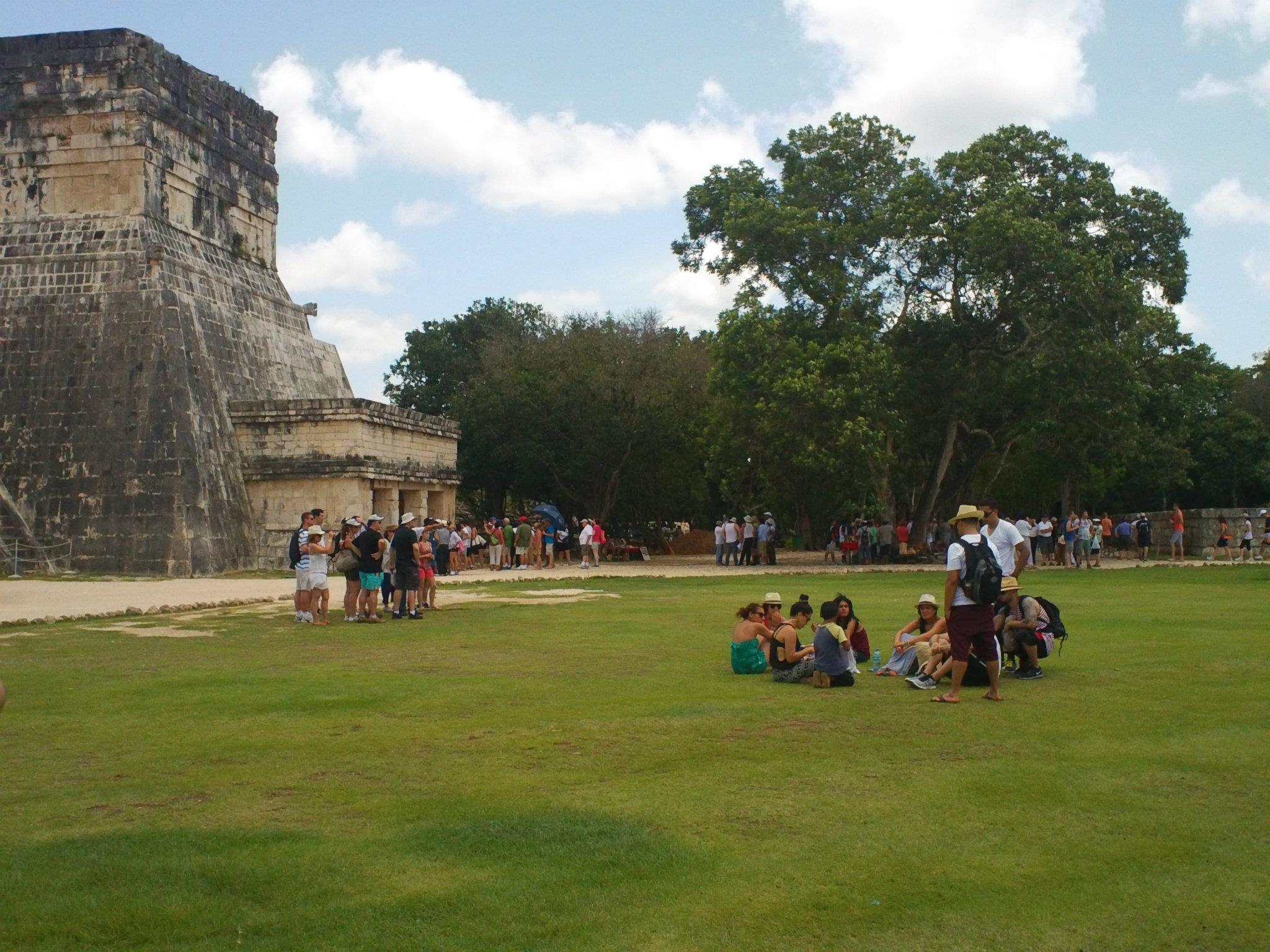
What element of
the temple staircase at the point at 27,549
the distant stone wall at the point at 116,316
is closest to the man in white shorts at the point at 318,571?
the distant stone wall at the point at 116,316

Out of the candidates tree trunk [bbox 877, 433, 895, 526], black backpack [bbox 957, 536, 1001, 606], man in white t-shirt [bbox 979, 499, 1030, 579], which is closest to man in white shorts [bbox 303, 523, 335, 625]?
man in white t-shirt [bbox 979, 499, 1030, 579]

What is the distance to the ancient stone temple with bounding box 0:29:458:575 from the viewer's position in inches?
945

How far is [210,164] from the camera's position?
2808 cm

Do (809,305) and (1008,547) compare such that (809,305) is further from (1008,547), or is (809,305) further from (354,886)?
(354,886)

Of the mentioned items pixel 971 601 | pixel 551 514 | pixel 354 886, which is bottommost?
pixel 354 886

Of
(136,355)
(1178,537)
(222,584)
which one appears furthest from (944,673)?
(1178,537)

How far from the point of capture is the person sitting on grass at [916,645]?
9596 millimetres

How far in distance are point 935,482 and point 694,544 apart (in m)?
13.8

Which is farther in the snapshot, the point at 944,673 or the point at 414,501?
the point at 414,501

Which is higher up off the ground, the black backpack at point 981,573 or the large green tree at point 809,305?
the large green tree at point 809,305

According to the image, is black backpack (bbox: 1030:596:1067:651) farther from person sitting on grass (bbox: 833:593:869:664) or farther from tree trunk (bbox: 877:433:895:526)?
tree trunk (bbox: 877:433:895:526)

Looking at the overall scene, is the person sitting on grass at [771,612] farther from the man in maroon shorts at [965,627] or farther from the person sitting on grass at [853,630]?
the man in maroon shorts at [965,627]

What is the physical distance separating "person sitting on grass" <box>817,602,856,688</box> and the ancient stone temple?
57.2ft

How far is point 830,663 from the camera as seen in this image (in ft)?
29.8
